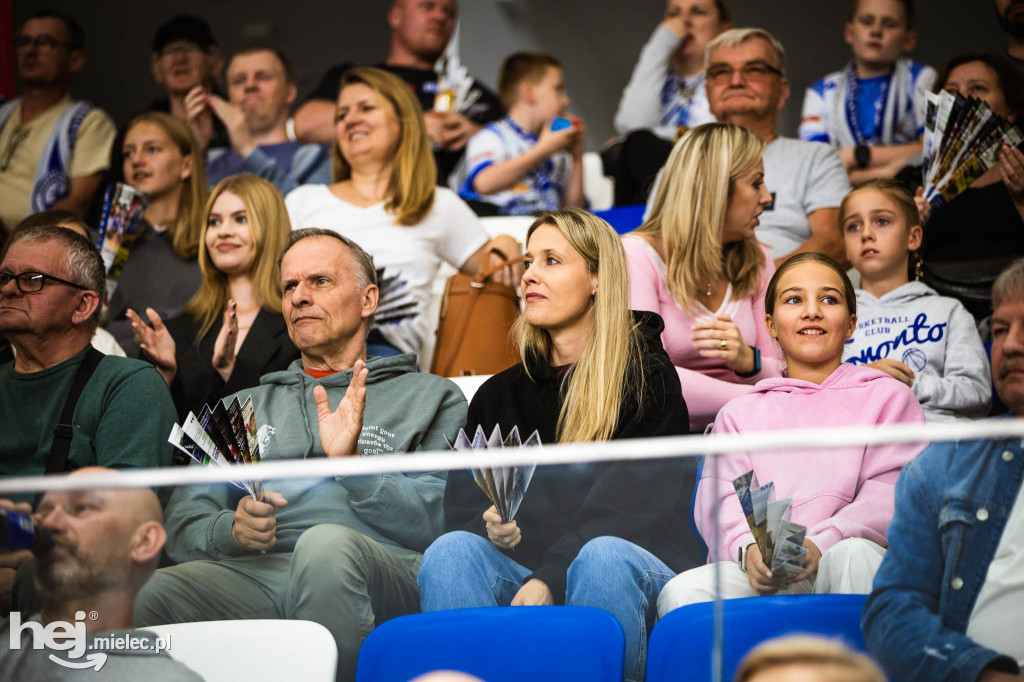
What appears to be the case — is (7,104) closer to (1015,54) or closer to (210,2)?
(210,2)

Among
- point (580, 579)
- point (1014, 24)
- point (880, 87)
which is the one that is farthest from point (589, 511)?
point (880, 87)

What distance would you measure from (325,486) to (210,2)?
483cm

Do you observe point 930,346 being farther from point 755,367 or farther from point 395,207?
point 395,207

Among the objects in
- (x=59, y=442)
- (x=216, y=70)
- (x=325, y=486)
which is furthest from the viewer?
(x=216, y=70)

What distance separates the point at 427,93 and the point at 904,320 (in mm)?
2328

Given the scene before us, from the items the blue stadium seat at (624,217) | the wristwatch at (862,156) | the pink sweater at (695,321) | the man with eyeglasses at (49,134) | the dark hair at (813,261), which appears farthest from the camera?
the man with eyeglasses at (49,134)

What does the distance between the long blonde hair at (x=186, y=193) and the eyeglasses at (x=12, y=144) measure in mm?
750

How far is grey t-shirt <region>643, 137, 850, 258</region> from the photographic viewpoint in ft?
11.2

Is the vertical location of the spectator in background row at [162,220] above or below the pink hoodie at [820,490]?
above

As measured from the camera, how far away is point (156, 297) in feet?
11.3

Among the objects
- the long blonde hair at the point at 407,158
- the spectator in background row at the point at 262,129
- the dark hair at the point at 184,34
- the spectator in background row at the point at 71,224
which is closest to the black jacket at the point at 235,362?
the spectator in background row at the point at 71,224

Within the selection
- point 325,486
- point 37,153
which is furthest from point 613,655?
point 37,153

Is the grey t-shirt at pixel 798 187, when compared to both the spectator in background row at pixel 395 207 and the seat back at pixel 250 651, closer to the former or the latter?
the spectator in background row at pixel 395 207

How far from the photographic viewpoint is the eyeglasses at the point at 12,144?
4250mm
